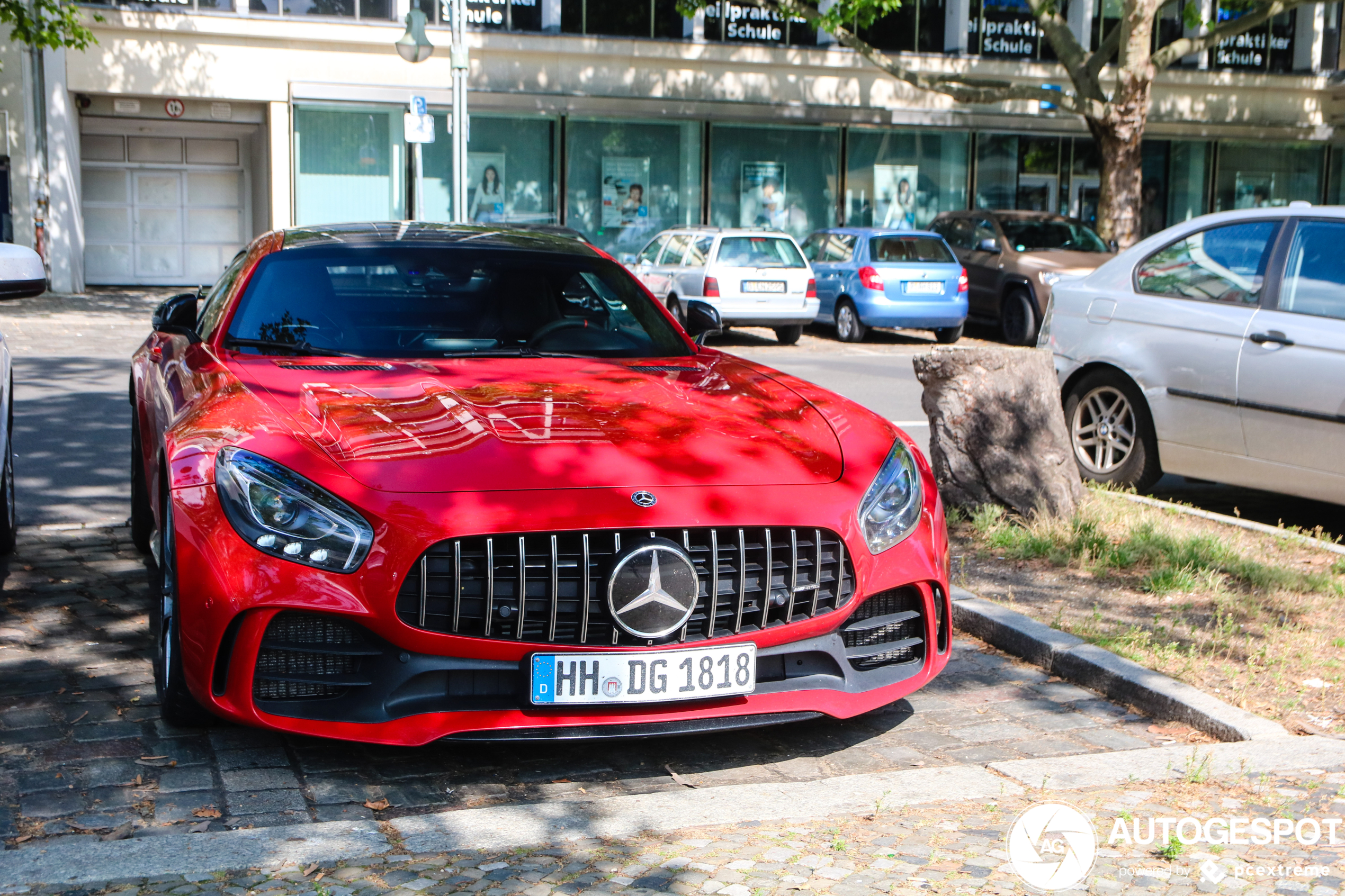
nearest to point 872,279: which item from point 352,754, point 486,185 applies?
point 486,185

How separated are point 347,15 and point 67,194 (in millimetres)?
5782

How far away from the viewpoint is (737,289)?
1855 cm

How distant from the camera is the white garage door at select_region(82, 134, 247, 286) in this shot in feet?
87.5

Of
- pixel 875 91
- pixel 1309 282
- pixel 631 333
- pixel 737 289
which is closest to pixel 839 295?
pixel 737 289

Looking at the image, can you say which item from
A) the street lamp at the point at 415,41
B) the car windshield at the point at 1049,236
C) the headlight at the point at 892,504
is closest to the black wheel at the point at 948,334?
the car windshield at the point at 1049,236

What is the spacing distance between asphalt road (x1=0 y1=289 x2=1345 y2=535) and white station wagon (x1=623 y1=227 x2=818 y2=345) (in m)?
0.45

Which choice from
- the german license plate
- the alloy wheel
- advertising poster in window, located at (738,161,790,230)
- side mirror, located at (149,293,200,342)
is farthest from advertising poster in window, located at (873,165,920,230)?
the german license plate

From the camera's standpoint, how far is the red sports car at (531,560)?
3.54 metres

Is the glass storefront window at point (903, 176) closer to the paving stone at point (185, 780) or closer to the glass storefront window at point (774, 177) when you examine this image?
the glass storefront window at point (774, 177)

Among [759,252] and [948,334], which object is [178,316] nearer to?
[759,252]

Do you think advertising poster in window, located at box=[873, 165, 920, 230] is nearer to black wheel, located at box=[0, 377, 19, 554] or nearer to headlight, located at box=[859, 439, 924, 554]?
black wheel, located at box=[0, 377, 19, 554]

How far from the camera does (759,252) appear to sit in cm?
1895

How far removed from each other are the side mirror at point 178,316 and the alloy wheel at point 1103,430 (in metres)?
4.51

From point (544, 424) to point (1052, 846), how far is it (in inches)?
Result: 68.8
